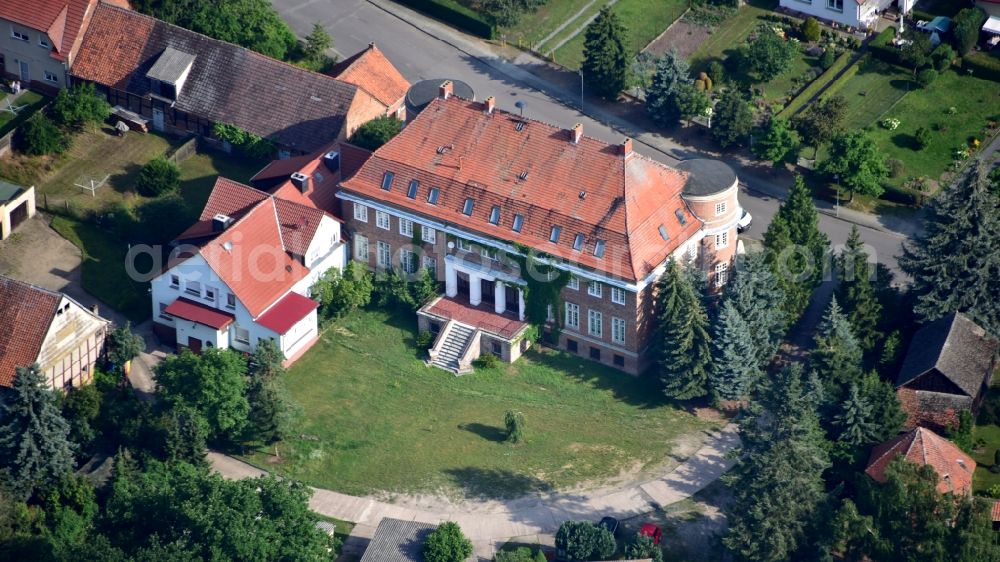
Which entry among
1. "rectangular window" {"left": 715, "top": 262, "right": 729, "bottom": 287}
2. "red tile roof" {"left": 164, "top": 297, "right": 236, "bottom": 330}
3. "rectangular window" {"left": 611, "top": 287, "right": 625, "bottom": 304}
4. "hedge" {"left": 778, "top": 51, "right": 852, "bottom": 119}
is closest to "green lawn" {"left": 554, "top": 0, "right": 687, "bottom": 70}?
"hedge" {"left": 778, "top": 51, "right": 852, "bottom": 119}

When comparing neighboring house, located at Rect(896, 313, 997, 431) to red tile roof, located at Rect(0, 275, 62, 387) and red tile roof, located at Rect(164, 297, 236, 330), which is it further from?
red tile roof, located at Rect(0, 275, 62, 387)

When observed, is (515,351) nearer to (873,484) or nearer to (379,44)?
(873,484)

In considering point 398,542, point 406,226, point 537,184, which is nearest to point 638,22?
point 537,184

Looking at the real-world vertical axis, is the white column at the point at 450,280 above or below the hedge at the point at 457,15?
below

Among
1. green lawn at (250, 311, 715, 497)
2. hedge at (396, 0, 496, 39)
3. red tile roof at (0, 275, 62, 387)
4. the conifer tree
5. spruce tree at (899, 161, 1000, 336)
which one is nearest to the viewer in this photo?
green lawn at (250, 311, 715, 497)

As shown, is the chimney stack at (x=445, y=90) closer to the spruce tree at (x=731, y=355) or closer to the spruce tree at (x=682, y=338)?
the spruce tree at (x=682, y=338)

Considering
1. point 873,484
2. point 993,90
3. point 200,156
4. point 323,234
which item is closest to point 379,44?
point 200,156

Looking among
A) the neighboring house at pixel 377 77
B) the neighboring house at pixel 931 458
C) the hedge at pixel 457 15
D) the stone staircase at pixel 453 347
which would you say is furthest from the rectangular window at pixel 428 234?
the neighboring house at pixel 931 458
